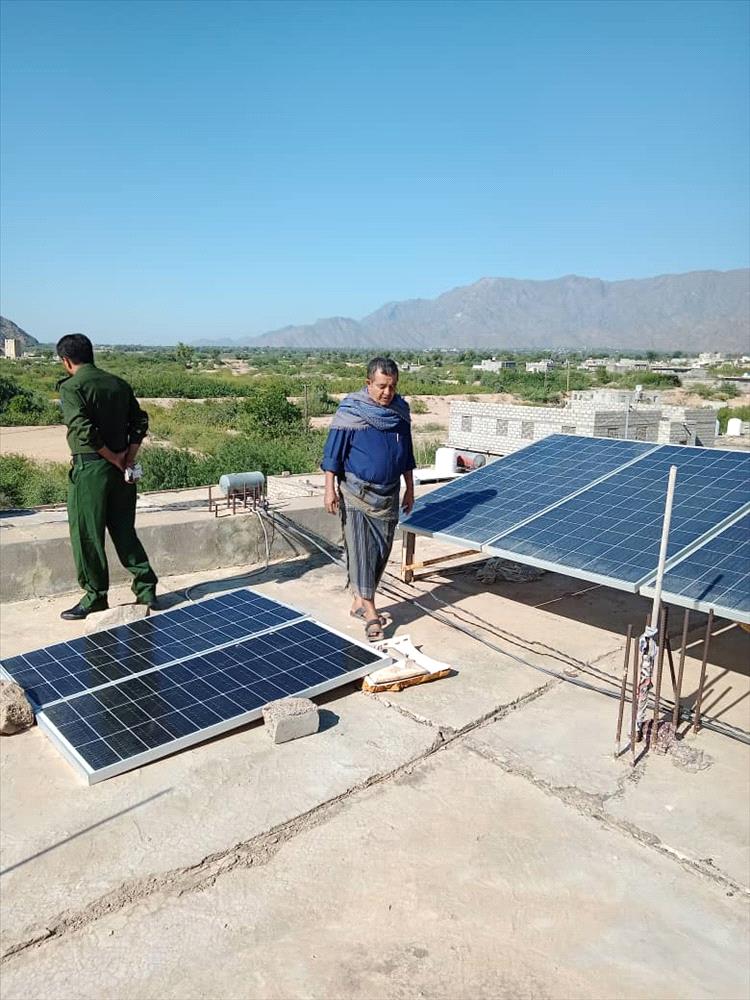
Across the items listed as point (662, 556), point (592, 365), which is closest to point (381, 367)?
point (662, 556)

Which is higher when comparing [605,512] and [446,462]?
[605,512]

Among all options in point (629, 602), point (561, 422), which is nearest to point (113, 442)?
point (629, 602)

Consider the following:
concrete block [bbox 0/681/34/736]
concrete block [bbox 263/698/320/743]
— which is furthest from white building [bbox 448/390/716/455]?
concrete block [bbox 0/681/34/736]

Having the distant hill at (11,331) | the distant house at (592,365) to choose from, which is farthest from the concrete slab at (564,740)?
the distant hill at (11,331)

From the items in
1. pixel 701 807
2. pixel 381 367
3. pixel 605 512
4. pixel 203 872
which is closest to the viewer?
pixel 203 872

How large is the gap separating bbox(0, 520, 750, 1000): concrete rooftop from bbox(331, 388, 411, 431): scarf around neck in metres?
1.95

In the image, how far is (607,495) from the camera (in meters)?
6.53

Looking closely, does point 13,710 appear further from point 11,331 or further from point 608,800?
point 11,331

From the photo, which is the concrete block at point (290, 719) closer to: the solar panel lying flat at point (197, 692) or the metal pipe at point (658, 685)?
the solar panel lying flat at point (197, 692)

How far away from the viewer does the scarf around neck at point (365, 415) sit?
5805mm

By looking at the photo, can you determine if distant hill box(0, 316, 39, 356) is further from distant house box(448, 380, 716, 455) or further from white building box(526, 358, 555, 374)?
distant house box(448, 380, 716, 455)

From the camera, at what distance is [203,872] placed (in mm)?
3371

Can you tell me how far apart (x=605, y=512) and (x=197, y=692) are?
350cm

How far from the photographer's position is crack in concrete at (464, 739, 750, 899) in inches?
136
